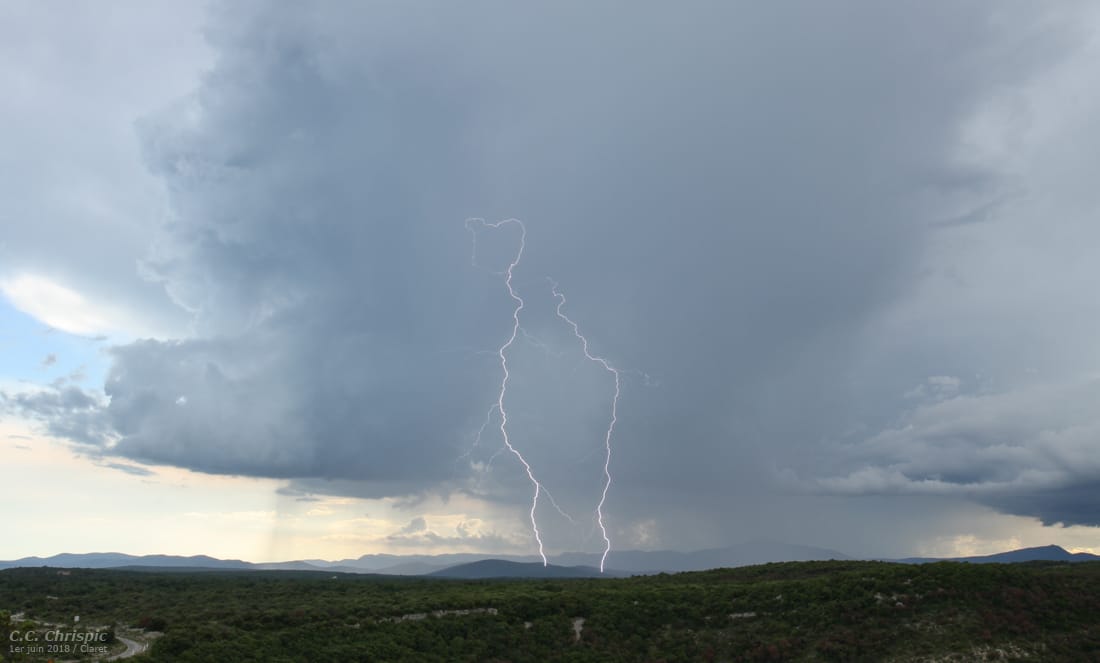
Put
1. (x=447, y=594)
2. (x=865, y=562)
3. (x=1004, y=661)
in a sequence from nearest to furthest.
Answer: (x=1004, y=661) < (x=447, y=594) < (x=865, y=562)

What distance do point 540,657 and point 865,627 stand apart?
25.0 meters

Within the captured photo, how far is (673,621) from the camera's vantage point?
58.2 meters

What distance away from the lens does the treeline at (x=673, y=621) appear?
159 feet

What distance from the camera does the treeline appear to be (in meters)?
48.3

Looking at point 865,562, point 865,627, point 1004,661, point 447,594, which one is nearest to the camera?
point 1004,661

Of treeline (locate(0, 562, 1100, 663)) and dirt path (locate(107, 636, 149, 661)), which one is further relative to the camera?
treeline (locate(0, 562, 1100, 663))

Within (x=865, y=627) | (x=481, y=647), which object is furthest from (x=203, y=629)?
(x=865, y=627)

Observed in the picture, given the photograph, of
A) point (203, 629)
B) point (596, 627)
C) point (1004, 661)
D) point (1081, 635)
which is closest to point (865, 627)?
point (1004, 661)

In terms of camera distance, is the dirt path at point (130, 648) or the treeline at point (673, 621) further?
the treeline at point (673, 621)

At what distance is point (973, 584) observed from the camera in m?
55.8

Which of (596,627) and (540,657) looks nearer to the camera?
(540,657)

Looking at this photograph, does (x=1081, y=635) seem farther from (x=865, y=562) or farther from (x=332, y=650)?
(x=332, y=650)

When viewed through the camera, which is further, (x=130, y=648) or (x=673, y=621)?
(x=673, y=621)

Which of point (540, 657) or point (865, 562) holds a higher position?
point (865, 562)
